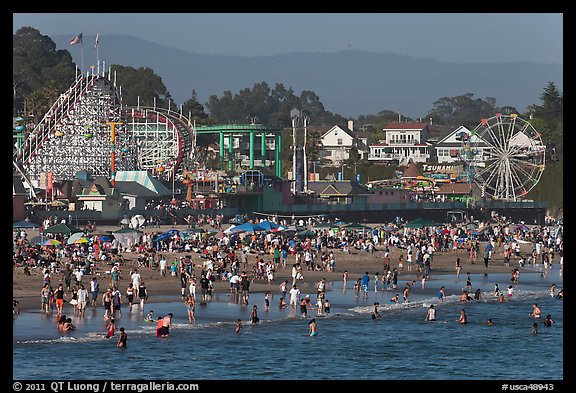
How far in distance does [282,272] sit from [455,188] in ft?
220

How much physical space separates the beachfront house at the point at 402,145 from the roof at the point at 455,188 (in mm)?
42140

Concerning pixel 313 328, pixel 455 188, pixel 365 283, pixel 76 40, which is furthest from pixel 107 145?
pixel 313 328

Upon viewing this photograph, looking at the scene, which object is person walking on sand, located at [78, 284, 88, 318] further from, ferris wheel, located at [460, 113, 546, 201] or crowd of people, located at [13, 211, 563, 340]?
ferris wheel, located at [460, 113, 546, 201]

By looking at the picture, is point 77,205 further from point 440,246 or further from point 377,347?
point 377,347

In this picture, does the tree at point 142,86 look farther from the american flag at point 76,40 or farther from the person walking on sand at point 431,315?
the person walking on sand at point 431,315

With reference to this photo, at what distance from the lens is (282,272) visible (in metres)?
55.1

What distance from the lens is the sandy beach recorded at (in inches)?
1796

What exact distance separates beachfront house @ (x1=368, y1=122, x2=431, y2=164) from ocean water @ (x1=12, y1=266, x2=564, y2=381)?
118 m

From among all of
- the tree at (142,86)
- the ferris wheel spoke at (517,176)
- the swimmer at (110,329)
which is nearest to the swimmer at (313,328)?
the swimmer at (110,329)

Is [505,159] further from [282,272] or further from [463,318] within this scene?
[463,318]

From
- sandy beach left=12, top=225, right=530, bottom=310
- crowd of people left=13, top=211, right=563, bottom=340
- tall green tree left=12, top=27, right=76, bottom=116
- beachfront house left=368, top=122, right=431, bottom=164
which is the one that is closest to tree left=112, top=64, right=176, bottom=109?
tall green tree left=12, top=27, right=76, bottom=116

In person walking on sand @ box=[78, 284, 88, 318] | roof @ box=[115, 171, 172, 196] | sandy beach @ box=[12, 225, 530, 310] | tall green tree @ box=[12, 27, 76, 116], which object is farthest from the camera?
tall green tree @ box=[12, 27, 76, 116]

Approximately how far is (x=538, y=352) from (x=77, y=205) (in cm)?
5105
